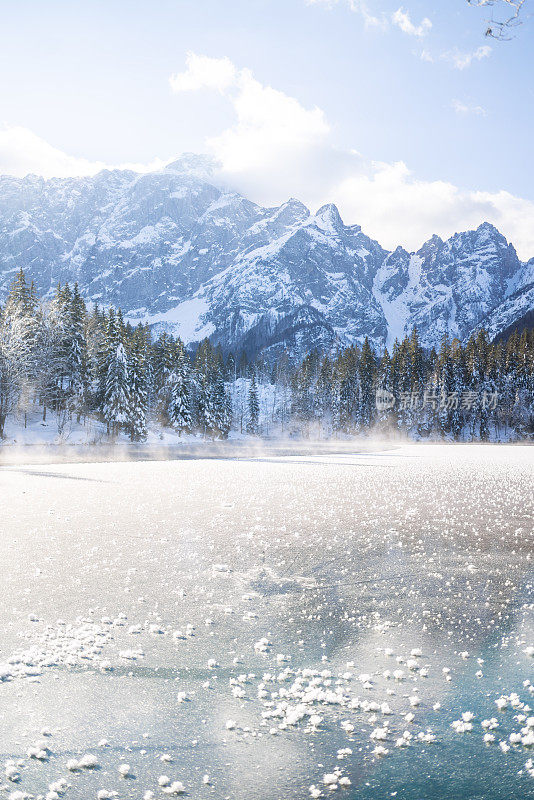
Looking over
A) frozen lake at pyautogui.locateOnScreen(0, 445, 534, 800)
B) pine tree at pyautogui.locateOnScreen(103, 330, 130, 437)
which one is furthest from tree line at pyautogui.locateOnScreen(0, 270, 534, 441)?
frozen lake at pyautogui.locateOnScreen(0, 445, 534, 800)

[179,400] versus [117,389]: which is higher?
[117,389]

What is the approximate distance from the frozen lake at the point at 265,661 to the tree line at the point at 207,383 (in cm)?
4274

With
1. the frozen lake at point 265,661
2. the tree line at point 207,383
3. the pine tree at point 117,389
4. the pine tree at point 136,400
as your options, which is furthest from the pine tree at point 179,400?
the frozen lake at point 265,661

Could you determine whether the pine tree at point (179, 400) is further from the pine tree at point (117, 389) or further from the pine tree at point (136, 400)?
the pine tree at point (117, 389)

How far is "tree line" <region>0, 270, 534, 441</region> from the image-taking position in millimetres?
55438

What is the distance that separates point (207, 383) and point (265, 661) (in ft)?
260

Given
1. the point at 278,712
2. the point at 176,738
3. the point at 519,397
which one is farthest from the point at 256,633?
the point at 519,397

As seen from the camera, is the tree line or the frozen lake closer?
the frozen lake

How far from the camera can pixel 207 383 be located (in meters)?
84.2

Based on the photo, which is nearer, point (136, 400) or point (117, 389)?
point (117, 389)

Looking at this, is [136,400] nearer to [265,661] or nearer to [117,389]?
[117,389]

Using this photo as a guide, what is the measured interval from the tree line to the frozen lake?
42738 millimetres

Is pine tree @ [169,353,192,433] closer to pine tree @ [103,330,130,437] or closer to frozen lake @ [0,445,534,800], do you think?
pine tree @ [103,330,130,437]

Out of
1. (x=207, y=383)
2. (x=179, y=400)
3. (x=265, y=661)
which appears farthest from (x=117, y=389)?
(x=265, y=661)
